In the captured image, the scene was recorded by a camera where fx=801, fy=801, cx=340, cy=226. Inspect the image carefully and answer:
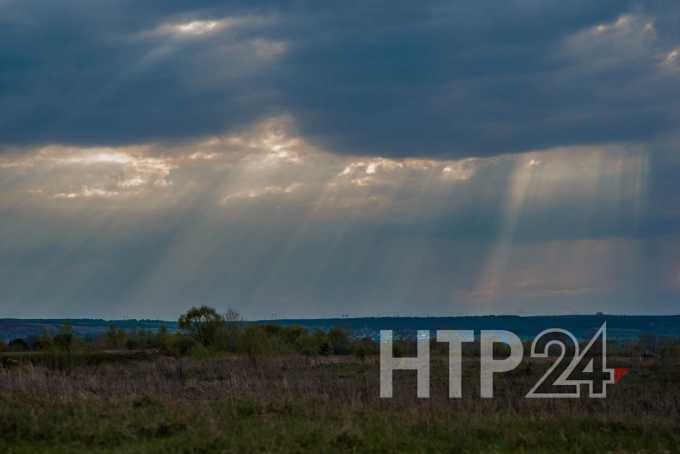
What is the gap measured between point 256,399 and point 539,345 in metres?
37.4

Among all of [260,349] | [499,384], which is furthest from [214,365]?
[499,384]

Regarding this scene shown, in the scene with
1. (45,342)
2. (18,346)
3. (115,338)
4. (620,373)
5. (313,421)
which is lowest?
(313,421)

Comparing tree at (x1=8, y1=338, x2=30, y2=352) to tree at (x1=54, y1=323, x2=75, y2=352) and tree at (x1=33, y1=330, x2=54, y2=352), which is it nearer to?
tree at (x1=33, y1=330, x2=54, y2=352)

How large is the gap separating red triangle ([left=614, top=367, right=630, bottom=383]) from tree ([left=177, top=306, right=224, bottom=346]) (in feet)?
88.1

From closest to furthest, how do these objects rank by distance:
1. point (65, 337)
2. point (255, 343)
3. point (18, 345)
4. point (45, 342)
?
point (255, 343), point (45, 342), point (65, 337), point (18, 345)

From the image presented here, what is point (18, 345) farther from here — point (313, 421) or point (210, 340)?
point (313, 421)

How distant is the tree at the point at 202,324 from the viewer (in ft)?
174

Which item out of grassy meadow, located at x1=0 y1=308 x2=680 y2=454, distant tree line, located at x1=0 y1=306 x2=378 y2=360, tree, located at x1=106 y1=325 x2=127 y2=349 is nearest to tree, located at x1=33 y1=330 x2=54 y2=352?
distant tree line, located at x1=0 y1=306 x2=378 y2=360

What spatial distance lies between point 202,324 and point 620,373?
29.5 metres

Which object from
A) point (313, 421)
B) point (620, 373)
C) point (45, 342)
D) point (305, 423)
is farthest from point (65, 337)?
point (305, 423)

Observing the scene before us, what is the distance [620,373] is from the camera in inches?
1299

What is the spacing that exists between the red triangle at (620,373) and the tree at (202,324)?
2687cm

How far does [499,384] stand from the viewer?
2797cm

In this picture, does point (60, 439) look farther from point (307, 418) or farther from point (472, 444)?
point (472, 444)
